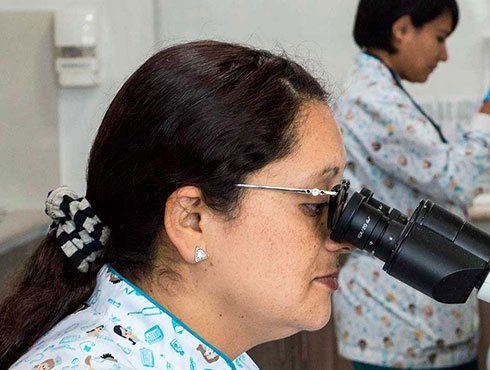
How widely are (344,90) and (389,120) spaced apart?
167 mm

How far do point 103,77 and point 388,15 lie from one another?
3.43 ft

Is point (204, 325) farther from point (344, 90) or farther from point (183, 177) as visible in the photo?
point (344, 90)

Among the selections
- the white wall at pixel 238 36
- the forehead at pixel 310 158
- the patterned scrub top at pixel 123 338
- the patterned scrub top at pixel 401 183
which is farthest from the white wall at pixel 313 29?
the patterned scrub top at pixel 123 338

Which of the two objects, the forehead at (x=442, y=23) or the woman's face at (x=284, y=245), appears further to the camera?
the forehead at (x=442, y=23)

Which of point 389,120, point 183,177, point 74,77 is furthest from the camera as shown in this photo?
point 74,77

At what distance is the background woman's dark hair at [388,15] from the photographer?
81.4 inches

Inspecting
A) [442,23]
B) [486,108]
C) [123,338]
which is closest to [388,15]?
[442,23]

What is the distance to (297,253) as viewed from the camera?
3.47 ft

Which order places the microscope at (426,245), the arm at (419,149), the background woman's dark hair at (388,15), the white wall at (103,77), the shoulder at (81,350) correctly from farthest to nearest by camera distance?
the white wall at (103,77), the background woman's dark hair at (388,15), the arm at (419,149), the microscope at (426,245), the shoulder at (81,350)

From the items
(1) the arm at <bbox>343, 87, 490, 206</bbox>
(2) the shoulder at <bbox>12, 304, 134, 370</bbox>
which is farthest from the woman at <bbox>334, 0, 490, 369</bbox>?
(2) the shoulder at <bbox>12, 304, 134, 370</bbox>

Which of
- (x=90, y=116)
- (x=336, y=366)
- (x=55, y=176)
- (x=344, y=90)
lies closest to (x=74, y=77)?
(x=90, y=116)

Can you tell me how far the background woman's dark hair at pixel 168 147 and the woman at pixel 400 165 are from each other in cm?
86

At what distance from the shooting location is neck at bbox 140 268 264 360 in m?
1.07

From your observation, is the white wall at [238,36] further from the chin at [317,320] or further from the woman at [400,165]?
the chin at [317,320]
